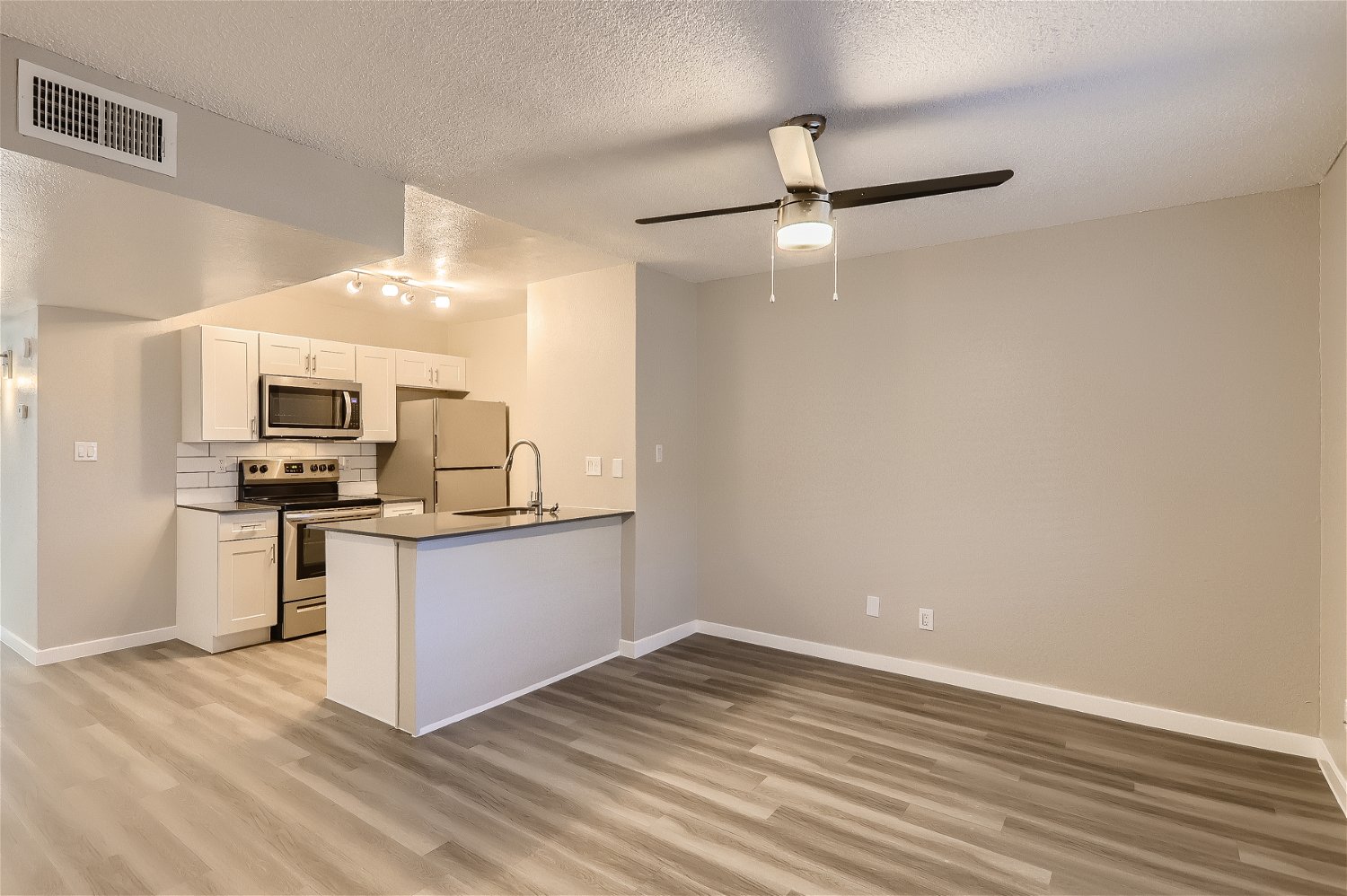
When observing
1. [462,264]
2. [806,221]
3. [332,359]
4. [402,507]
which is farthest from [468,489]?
[806,221]

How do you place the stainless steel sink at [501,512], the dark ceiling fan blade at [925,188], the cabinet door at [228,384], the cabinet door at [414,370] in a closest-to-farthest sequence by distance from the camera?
the dark ceiling fan blade at [925,188] < the stainless steel sink at [501,512] < the cabinet door at [228,384] < the cabinet door at [414,370]

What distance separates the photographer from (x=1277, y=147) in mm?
2516

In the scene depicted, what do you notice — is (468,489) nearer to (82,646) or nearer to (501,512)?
(501,512)

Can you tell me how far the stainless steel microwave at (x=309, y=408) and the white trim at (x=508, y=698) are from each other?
Answer: 2.65 meters

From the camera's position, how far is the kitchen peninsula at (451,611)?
304cm

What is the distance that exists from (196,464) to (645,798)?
4042 mm

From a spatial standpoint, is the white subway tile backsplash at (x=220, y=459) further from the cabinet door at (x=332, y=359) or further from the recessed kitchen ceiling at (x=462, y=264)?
the recessed kitchen ceiling at (x=462, y=264)

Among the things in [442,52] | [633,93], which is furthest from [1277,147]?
[442,52]

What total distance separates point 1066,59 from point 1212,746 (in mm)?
2863

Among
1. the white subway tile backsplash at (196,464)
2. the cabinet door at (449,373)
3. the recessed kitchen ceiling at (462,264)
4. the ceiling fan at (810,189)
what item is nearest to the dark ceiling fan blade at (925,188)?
the ceiling fan at (810,189)

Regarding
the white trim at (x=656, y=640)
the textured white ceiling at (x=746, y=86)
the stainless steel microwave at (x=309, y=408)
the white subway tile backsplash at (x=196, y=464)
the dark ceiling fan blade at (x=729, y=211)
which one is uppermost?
the textured white ceiling at (x=746, y=86)

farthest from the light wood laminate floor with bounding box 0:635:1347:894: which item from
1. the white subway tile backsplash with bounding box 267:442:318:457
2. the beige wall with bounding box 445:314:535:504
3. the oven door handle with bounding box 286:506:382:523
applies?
the beige wall with bounding box 445:314:535:504

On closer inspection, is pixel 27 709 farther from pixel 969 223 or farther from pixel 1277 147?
pixel 1277 147

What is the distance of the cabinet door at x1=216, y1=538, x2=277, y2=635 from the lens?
4.23 meters
